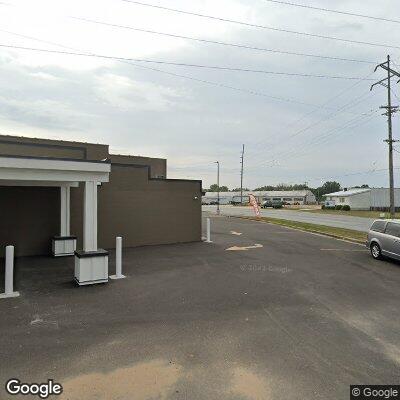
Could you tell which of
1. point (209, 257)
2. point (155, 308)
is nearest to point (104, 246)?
point (209, 257)

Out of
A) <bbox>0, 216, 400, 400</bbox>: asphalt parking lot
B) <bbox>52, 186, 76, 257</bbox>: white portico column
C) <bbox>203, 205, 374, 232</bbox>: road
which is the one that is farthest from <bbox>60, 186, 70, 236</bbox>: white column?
<bbox>203, 205, 374, 232</bbox>: road

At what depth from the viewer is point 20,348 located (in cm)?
525

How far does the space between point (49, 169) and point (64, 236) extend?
5.30 metres

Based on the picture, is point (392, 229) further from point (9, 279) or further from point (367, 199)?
point (367, 199)

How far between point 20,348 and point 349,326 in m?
5.64

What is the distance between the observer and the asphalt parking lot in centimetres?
437

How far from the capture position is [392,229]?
502 inches

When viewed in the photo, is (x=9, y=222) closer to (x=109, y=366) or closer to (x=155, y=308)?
(x=155, y=308)

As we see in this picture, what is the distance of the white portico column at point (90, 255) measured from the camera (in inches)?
351

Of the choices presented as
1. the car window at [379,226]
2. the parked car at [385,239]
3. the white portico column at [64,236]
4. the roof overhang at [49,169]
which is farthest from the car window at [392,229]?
the white portico column at [64,236]

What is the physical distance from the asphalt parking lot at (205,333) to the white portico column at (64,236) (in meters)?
2.08

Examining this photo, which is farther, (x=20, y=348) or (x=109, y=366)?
(x=20, y=348)

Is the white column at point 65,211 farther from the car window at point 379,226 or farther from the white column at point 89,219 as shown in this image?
the car window at point 379,226

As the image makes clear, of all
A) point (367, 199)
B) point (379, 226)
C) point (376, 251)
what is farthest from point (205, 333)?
point (367, 199)
